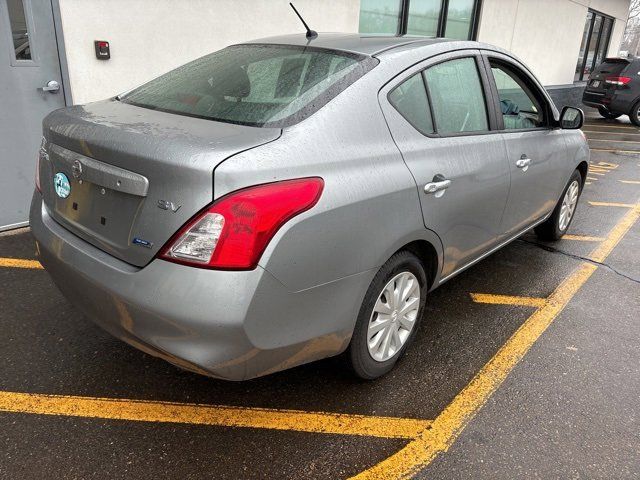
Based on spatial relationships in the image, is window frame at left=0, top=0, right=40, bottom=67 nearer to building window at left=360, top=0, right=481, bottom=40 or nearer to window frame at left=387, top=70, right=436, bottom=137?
window frame at left=387, top=70, right=436, bottom=137

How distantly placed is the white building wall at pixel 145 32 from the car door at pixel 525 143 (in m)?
3.34

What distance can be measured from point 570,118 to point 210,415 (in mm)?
3201

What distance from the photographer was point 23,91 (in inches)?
163

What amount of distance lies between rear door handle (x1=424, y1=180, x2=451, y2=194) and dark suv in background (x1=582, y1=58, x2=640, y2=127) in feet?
44.5

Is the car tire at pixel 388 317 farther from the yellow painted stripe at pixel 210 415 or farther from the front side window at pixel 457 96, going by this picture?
the front side window at pixel 457 96

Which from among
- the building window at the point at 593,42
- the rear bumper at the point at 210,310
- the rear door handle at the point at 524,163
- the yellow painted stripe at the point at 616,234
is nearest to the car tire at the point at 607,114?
the building window at the point at 593,42

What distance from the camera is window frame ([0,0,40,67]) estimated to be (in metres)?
3.89

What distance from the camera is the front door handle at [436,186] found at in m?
2.43

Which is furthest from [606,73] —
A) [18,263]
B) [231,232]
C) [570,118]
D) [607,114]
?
[231,232]

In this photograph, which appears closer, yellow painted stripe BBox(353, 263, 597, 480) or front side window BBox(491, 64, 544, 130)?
yellow painted stripe BBox(353, 263, 597, 480)

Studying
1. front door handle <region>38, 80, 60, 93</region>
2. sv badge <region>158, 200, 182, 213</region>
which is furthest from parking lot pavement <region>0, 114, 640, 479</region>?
front door handle <region>38, 80, 60, 93</region>

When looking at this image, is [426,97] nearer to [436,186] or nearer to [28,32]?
[436,186]

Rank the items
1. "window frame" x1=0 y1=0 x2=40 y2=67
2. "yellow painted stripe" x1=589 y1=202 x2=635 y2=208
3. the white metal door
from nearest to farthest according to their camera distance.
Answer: "window frame" x1=0 y1=0 x2=40 y2=67, the white metal door, "yellow painted stripe" x1=589 y1=202 x2=635 y2=208

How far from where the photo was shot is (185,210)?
1757 mm
